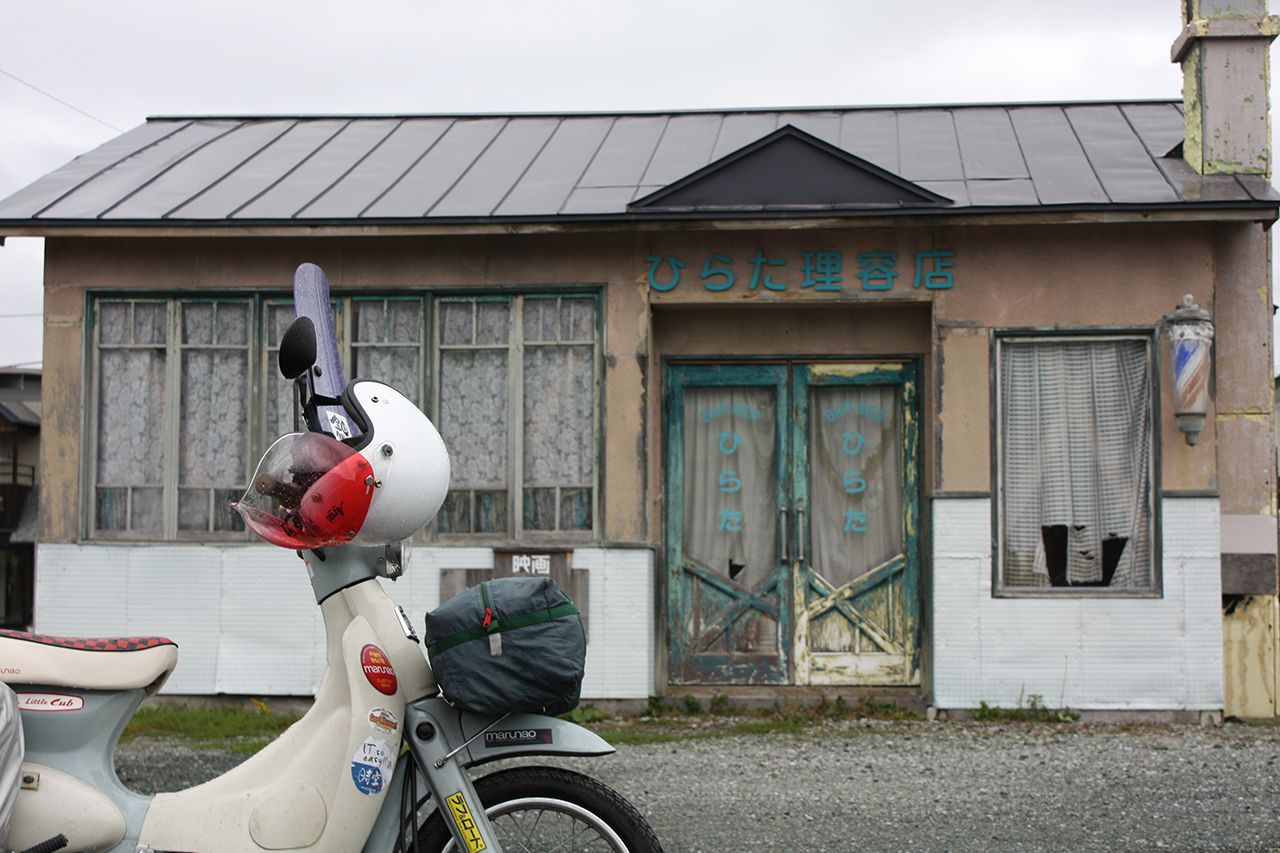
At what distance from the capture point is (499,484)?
9.19m

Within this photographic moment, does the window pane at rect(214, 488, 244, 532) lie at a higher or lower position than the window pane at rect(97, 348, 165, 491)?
lower

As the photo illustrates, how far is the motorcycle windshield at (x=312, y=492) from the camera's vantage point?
3.89 meters

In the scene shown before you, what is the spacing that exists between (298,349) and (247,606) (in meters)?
5.50

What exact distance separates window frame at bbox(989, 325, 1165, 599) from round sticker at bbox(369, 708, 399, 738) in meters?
5.62

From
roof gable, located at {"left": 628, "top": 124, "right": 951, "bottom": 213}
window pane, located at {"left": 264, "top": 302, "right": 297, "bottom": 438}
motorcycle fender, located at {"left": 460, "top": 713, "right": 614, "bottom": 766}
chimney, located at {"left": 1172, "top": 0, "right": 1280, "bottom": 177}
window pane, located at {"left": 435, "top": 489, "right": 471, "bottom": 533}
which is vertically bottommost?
motorcycle fender, located at {"left": 460, "top": 713, "right": 614, "bottom": 766}

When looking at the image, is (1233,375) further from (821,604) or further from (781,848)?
(781,848)

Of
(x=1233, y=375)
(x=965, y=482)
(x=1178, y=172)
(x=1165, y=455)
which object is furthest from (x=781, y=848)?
(x=1178, y=172)

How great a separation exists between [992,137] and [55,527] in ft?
23.2

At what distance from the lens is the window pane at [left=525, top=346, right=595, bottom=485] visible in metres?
9.16

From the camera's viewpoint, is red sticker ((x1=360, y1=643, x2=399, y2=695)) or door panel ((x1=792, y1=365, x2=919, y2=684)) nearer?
red sticker ((x1=360, y1=643, x2=399, y2=695))

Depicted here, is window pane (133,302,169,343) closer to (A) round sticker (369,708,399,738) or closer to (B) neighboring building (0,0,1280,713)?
(B) neighboring building (0,0,1280,713)

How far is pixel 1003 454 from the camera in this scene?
29.0 ft

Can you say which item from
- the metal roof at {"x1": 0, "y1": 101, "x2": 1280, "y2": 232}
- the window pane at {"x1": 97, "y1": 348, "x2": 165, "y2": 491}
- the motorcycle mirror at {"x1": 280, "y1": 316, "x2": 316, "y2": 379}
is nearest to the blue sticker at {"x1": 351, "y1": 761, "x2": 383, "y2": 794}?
the motorcycle mirror at {"x1": 280, "y1": 316, "x2": 316, "y2": 379}

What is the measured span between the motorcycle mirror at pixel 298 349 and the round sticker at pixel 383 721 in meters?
1.01
